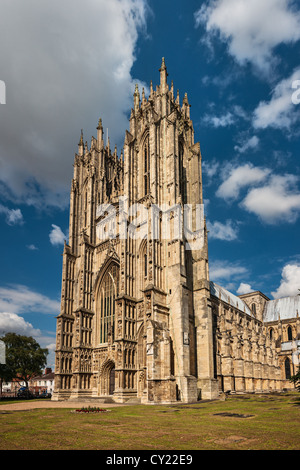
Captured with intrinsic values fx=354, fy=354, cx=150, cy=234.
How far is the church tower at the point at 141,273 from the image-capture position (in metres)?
33.1

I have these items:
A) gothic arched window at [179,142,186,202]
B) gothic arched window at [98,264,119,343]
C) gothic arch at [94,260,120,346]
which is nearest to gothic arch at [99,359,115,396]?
gothic arch at [94,260,120,346]

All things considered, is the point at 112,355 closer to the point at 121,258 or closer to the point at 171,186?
the point at 121,258

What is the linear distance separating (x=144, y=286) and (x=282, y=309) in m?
53.2

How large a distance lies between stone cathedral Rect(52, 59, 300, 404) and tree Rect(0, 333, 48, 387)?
47.9ft

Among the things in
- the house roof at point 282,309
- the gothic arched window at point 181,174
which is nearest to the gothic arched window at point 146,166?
the gothic arched window at point 181,174

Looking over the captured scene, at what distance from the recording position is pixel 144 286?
125ft

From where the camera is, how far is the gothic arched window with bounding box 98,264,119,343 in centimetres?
4091

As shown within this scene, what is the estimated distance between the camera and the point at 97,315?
42.8m

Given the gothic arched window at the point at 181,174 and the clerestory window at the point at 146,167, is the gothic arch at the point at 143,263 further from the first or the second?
the gothic arched window at the point at 181,174

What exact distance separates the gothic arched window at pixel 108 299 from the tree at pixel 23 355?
18.0 m

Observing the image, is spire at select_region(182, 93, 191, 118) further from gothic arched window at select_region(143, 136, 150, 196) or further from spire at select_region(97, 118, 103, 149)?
spire at select_region(97, 118, 103, 149)

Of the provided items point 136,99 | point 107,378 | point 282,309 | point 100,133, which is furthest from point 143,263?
point 282,309
